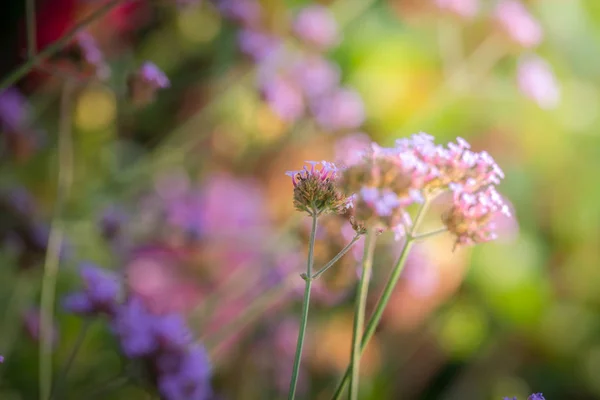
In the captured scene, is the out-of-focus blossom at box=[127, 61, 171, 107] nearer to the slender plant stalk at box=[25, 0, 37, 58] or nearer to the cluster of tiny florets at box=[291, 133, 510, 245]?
the slender plant stalk at box=[25, 0, 37, 58]

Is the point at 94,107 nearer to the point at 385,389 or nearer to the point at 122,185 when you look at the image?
the point at 122,185

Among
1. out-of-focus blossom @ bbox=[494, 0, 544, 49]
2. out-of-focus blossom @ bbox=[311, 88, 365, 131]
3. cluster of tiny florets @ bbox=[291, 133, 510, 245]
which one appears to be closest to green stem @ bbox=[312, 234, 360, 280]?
cluster of tiny florets @ bbox=[291, 133, 510, 245]

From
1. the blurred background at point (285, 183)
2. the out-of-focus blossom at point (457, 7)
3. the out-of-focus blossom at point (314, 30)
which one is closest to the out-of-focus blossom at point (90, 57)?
the blurred background at point (285, 183)

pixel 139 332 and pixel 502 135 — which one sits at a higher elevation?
pixel 502 135

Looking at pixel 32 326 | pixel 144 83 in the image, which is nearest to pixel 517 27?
pixel 144 83

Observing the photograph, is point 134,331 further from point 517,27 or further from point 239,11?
point 517,27

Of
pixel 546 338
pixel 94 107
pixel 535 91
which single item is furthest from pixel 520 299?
pixel 94 107

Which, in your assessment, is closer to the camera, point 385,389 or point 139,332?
point 139,332
